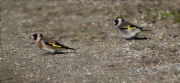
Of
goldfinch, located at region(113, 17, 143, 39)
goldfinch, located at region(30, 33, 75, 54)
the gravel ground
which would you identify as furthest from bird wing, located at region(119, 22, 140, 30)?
goldfinch, located at region(30, 33, 75, 54)

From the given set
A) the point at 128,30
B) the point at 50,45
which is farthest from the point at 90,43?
the point at 50,45

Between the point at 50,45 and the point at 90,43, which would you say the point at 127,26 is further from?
the point at 50,45

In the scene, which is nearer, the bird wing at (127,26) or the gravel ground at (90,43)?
the gravel ground at (90,43)

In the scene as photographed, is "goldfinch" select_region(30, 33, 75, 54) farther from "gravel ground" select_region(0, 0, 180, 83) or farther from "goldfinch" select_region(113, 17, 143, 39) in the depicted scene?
"goldfinch" select_region(113, 17, 143, 39)

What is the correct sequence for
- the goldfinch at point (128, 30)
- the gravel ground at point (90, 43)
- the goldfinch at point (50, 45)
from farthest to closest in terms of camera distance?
the goldfinch at point (128, 30) → the goldfinch at point (50, 45) → the gravel ground at point (90, 43)

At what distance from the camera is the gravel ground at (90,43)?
1180 centimetres

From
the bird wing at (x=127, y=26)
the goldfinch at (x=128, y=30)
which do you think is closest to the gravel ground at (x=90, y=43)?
the goldfinch at (x=128, y=30)

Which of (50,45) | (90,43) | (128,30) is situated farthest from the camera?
(90,43)

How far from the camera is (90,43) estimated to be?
53.2ft

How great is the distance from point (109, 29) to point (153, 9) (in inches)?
103

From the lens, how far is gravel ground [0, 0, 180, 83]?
11.8 meters

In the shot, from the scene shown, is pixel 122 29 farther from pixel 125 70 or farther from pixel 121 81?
pixel 121 81

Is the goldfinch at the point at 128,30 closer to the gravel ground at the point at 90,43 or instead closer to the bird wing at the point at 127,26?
the bird wing at the point at 127,26

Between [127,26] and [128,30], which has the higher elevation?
[127,26]
